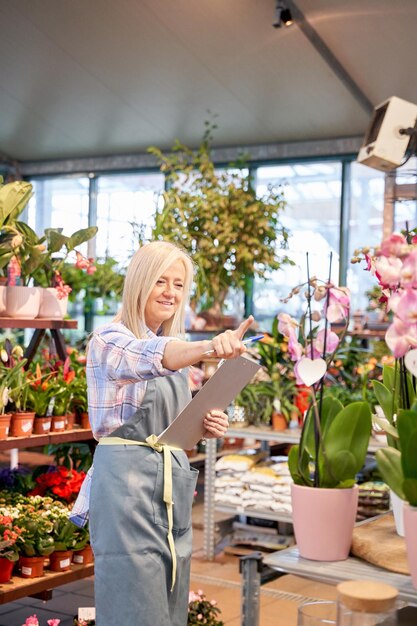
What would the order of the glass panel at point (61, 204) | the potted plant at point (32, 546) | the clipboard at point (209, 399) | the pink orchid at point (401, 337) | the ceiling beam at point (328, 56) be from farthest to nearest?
the glass panel at point (61, 204), the ceiling beam at point (328, 56), the potted plant at point (32, 546), the clipboard at point (209, 399), the pink orchid at point (401, 337)

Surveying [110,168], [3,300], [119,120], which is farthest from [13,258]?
[110,168]

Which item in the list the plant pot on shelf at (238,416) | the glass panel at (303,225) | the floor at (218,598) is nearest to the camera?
the floor at (218,598)

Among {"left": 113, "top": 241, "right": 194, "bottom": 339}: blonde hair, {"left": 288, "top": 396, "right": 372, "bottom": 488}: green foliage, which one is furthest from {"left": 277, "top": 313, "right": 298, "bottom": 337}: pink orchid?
{"left": 113, "top": 241, "right": 194, "bottom": 339}: blonde hair

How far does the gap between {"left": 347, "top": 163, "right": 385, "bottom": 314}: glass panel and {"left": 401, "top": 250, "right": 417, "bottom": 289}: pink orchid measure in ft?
26.7

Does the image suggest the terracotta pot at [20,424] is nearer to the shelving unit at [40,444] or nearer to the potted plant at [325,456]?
A: the shelving unit at [40,444]

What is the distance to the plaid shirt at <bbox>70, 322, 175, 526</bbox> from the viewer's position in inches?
88.5

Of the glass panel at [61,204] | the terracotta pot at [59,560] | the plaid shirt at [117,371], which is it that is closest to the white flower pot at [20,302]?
the terracotta pot at [59,560]

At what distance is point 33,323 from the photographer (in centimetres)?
389

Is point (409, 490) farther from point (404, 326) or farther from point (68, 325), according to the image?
point (68, 325)

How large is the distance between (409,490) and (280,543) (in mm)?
4331

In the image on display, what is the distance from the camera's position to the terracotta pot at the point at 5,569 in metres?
3.42

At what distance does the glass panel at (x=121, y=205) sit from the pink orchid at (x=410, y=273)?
9580 millimetres

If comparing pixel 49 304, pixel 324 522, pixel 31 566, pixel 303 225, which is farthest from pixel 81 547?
pixel 303 225

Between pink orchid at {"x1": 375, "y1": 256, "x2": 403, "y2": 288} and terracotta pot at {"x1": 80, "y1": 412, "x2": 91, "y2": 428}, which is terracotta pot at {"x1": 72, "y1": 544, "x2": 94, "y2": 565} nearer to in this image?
terracotta pot at {"x1": 80, "y1": 412, "x2": 91, "y2": 428}
